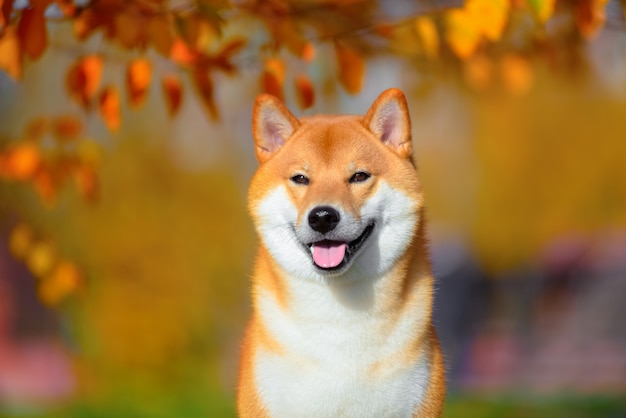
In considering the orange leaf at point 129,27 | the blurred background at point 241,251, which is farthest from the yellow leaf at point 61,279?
the blurred background at point 241,251

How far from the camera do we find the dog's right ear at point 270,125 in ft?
A: 10.9

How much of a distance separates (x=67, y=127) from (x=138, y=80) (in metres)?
1.71

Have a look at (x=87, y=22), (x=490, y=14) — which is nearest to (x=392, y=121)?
(x=490, y=14)

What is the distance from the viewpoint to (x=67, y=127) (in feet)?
19.0

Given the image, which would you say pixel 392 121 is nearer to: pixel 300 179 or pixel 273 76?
pixel 300 179

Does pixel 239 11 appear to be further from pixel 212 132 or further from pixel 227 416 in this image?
pixel 212 132

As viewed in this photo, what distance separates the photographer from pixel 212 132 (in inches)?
580

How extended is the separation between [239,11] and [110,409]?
869 centimetres

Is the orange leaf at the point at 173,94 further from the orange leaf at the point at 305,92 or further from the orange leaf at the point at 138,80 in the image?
the orange leaf at the point at 305,92

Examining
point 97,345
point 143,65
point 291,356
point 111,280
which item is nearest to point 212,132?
point 111,280

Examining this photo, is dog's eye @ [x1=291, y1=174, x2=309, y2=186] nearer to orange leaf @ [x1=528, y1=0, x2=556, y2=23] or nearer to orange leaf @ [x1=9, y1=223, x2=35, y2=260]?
orange leaf @ [x1=528, y1=0, x2=556, y2=23]

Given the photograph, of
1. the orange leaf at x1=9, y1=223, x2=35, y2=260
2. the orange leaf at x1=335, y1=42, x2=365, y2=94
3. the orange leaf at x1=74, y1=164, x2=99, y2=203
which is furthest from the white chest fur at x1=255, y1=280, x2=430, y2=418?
the orange leaf at x1=9, y1=223, x2=35, y2=260

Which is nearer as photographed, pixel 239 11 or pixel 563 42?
pixel 239 11

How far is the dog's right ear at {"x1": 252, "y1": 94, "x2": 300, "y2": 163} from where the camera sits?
10.9 feet
